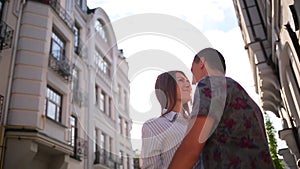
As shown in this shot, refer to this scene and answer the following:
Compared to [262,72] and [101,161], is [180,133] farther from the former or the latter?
[101,161]

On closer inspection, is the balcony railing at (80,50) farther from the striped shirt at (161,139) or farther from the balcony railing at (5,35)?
the striped shirt at (161,139)

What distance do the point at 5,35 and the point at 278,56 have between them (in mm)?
8379

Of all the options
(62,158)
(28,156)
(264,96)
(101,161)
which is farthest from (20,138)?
(264,96)

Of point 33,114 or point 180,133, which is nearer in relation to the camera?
point 180,133

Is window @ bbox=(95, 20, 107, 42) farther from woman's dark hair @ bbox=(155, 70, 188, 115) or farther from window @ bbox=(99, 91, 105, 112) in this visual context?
woman's dark hair @ bbox=(155, 70, 188, 115)

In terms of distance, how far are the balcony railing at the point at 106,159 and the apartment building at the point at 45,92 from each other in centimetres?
6

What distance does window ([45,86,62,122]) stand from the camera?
10.9 m

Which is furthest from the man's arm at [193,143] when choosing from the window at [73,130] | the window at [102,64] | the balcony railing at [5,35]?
the window at [102,64]

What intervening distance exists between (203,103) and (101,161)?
14.8m

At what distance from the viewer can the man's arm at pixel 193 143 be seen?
1.24m

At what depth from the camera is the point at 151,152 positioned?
1.74 meters

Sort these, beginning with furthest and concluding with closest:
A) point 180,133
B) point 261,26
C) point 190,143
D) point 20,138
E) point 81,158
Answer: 1. point 81,158
2. point 261,26
3. point 20,138
4. point 180,133
5. point 190,143

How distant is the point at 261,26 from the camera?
1064cm

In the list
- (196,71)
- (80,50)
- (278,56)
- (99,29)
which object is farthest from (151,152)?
(99,29)
